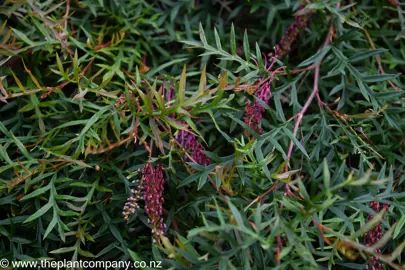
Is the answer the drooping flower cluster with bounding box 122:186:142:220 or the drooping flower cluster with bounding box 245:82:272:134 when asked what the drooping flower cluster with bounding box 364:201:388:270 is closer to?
the drooping flower cluster with bounding box 245:82:272:134

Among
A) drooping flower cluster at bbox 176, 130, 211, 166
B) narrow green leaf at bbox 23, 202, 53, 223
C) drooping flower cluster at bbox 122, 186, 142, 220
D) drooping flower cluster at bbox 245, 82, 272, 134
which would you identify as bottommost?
narrow green leaf at bbox 23, 202, 53, 223

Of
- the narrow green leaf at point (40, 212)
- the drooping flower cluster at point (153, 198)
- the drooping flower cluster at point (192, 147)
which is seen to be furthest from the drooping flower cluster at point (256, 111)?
the narrow green leaf at point (40, 212)

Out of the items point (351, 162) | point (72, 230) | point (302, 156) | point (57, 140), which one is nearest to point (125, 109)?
point (57, 140)

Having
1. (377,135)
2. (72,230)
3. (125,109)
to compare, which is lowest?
(72,230)

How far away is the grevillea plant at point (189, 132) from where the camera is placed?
943 mm

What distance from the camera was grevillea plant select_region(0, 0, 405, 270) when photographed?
3.09 feet

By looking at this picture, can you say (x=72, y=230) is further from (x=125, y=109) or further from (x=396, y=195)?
(x=396, y=195)

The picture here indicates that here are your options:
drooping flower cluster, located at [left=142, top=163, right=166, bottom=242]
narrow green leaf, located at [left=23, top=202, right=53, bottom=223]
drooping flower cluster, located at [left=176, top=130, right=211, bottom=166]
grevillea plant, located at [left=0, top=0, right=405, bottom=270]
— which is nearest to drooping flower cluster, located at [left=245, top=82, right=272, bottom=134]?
grevillea plant, located at [left=0, top=0, right=405, bottom=270]

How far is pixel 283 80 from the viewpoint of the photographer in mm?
1224

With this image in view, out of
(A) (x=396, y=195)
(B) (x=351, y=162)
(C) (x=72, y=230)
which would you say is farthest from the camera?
(B) (x=351, y=162)

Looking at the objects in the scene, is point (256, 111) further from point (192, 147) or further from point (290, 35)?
point (290, 35)

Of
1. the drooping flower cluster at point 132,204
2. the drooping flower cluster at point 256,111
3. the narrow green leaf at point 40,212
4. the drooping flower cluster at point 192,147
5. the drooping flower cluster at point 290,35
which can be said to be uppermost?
the drooping flower cluster at point 290,35

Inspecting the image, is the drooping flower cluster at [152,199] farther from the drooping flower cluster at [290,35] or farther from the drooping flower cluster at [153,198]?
the drooping flower cluster at [290,35]

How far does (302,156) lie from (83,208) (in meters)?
0.47
